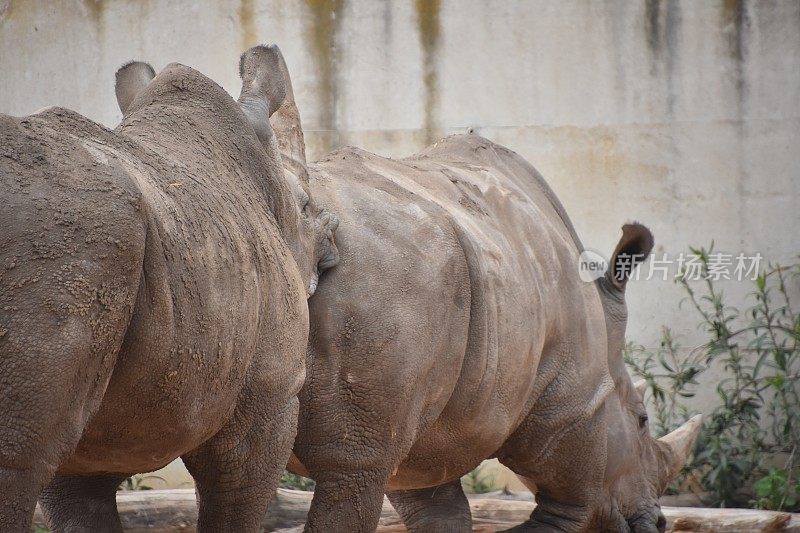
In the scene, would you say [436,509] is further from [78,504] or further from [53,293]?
[53,293]

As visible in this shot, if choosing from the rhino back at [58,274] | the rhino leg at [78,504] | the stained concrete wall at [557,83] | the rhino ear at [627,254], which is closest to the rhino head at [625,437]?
the rhino ear at [627,254]

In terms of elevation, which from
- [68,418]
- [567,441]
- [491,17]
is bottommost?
[567,441]

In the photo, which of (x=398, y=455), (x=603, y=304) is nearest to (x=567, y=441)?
(x=603, y=304)

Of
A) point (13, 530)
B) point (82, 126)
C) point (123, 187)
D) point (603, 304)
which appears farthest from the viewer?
point (603, 304)

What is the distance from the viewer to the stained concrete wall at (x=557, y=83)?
317 inches

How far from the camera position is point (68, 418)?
2260mm

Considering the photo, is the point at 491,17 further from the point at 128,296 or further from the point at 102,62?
the point at 128,296

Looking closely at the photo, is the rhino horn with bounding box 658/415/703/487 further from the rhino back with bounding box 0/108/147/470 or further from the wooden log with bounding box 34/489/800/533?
the rhino back with bounding box 0/108/147/470

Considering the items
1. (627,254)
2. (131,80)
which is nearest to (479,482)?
(627,254)

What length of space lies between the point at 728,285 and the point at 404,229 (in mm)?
4576

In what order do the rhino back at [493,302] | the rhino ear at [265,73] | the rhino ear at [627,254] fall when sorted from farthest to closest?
the rhino ear at [627,254] → the rhino back at [493,302] → the rhino ear at [265,73]

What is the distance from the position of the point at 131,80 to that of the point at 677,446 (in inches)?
123

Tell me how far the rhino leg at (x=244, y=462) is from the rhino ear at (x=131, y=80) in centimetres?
112

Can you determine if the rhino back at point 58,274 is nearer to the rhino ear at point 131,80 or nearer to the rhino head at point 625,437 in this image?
the rhino ear at point 131,80
